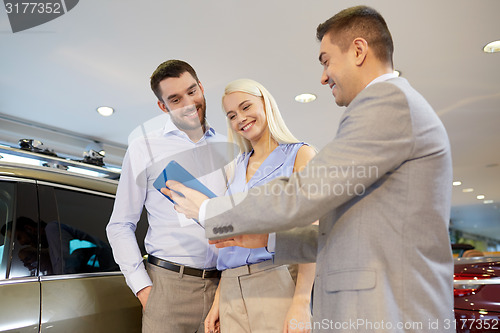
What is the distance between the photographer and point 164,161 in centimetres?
221

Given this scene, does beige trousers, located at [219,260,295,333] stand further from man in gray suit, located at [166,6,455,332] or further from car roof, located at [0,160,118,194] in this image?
car roof, located at [0,160,118,194]

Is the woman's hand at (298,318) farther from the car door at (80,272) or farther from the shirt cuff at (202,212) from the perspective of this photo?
the car door at (80,272)

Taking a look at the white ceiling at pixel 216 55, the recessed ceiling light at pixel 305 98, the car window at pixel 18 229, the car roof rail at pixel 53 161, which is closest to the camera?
the car window at pixel 18 229

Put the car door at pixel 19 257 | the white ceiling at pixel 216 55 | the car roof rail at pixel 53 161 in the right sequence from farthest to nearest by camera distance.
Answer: the white ceiling at pixel 216 55, the car roof rail at pixel 53 161, the car door at pixel 19 257

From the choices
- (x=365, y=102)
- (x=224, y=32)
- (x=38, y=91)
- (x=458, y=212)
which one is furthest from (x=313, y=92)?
(x=458, y=212)

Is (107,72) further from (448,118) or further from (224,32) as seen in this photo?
(448,118)

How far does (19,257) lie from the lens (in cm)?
195

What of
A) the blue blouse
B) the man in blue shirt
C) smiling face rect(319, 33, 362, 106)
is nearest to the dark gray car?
the man in blue shirt

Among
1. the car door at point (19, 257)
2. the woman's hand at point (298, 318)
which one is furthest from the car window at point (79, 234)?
the woman's hand at point (298, 318)

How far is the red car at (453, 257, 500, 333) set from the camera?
275 cm

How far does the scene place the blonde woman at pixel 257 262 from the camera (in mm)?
1589

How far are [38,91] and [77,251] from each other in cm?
370

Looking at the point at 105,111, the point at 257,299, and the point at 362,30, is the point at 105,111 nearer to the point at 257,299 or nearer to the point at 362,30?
the point at 257,299

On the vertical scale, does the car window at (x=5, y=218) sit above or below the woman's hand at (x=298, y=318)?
above
